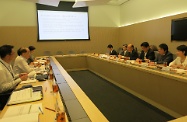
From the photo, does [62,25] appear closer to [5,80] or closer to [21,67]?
[21,67]

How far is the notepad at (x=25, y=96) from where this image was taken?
1.54 meters

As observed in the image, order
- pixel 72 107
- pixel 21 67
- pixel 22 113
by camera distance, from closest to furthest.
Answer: pixel 22 113, pixel 72 107, pixel 21 67

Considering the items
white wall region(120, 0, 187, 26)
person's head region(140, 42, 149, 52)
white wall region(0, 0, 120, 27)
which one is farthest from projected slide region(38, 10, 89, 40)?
person's head region(140, 42, 149, 52)

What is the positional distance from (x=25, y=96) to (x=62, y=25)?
6.30m

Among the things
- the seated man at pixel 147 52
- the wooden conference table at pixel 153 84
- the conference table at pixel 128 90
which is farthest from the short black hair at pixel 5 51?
the seated man at pixel 147 52

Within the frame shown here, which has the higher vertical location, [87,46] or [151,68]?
[87,46]

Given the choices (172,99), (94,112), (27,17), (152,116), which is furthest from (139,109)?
(27,17)

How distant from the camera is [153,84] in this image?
9.34 feet

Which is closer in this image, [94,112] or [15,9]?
[94,112]

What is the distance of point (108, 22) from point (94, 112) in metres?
7.52

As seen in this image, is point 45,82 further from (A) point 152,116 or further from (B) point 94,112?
(A) point 152,116

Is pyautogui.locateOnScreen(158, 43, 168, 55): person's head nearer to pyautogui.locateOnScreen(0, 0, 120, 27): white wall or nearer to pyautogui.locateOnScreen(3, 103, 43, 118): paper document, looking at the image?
pyautogui.locateOnScreen(3, 103, 43, 118): paper document

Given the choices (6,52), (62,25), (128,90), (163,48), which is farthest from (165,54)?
(62,25)

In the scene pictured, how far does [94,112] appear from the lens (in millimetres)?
1400
